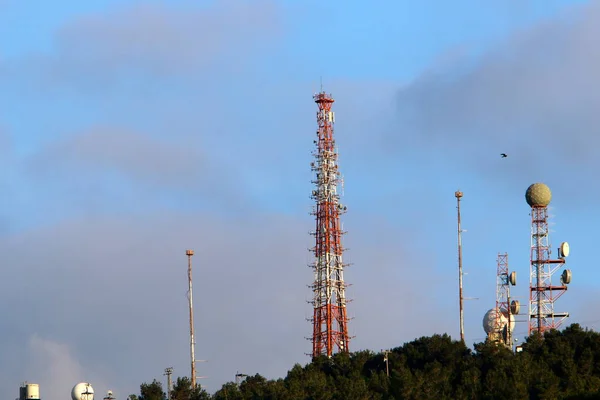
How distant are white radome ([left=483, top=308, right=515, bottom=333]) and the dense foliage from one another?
373cm

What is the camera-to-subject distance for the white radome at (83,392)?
136 m

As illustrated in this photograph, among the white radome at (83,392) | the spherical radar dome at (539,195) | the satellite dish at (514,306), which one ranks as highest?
the spherical radar dome at (539,195)

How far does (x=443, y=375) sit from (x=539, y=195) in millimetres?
20689

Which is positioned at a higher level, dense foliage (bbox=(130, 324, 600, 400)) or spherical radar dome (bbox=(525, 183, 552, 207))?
spherical radar dome (bbox=(525, 183, 552, 207))

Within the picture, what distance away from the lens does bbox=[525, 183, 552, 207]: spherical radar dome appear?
137 metres

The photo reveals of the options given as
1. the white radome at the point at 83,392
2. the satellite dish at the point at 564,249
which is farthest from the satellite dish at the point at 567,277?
the white radome at the point at 83,392

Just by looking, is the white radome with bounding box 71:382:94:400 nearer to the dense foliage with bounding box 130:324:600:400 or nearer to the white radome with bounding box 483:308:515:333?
the dense foliage with bounding box 130:324:600:400

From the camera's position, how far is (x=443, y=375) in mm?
126438

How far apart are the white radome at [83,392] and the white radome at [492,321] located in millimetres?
36256

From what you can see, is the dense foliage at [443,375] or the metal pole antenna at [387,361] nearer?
the dense foliage at [443,375]

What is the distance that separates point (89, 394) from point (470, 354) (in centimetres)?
3419

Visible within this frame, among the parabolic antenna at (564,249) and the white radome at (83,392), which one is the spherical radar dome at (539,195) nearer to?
the parabolic antenna at (564,249)

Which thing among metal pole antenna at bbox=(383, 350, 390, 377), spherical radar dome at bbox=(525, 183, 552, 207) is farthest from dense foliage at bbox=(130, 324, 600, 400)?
spherical radar dome at bbox=(525, 183, 552, 207)

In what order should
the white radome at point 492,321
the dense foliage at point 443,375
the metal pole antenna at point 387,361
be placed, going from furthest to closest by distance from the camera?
the white radome at point 492,321 → the metal pole antenna at point 387,361 → the dense foliage at point 443,375
